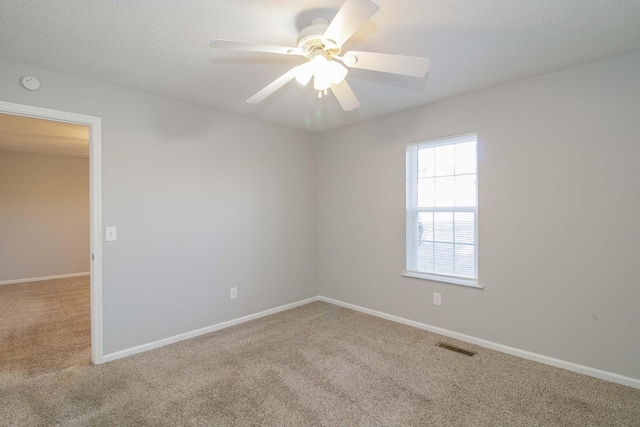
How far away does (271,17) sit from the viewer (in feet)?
5.89

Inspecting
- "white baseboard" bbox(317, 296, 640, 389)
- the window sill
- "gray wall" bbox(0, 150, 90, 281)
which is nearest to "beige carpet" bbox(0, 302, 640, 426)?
"white baseboard" bbox(317, 296, 640, 389)

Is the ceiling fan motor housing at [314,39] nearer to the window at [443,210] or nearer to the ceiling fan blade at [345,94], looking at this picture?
the ceiling fan blade at [345,94]

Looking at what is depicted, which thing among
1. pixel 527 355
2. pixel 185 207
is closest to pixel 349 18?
pixel 185 207

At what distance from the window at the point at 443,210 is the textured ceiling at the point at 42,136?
13.0 feet

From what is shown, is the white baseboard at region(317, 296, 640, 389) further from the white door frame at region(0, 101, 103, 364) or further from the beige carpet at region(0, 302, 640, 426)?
the white door frame at region(0, 101, 103, 364)

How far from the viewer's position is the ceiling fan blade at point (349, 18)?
50.3 inches

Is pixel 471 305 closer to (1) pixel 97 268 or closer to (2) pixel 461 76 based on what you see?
(2) pixel 461 76

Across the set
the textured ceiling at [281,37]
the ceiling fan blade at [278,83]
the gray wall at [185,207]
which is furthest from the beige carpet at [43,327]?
the ceiling fan blade at [278,83]

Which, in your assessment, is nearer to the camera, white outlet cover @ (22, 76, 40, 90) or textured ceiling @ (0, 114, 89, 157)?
white outlet cover @ (22, 76, 40, 90)

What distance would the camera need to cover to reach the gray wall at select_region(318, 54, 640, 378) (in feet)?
7.41

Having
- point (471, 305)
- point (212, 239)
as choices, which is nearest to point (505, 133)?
point (471, 305)

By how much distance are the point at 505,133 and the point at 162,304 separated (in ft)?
11.6

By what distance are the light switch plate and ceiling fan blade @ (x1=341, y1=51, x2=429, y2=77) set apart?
2.37 meters

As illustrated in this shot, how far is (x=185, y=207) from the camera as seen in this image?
125 inches
